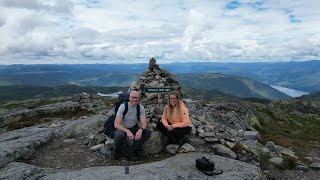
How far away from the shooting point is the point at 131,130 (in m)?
15.2

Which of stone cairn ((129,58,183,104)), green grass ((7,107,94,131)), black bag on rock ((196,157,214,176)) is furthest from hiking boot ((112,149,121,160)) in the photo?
green grass ((7,107,94,131))

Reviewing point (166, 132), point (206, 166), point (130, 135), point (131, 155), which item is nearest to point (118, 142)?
point (130, 135)

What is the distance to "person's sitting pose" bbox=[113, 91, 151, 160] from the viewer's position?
14610mm

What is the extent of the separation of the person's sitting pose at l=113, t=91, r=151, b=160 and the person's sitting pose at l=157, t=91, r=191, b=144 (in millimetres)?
1255

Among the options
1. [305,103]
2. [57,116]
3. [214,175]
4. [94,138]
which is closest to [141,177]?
[214,175]

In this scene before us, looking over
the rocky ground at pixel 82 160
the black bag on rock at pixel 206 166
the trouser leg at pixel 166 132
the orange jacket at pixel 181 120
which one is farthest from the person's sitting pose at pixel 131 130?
the black bag on rock at pixel 206 166

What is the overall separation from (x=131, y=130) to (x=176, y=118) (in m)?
2.50

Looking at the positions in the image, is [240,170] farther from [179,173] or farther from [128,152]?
[128,152]

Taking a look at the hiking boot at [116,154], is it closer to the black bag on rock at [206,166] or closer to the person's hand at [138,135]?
the person's hand at [138,135]

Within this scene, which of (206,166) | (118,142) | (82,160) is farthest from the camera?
(82,160)

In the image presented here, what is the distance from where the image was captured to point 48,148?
719 inches

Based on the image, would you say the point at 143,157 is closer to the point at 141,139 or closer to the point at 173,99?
the point at 141,139

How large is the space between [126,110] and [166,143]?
3287 mm

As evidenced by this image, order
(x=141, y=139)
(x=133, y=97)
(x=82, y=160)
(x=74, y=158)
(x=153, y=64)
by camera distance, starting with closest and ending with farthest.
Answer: (x=133, y=97), (x=141, y=139), (x=82, y=160), (x=74, y=158), (x=153, y=64)
